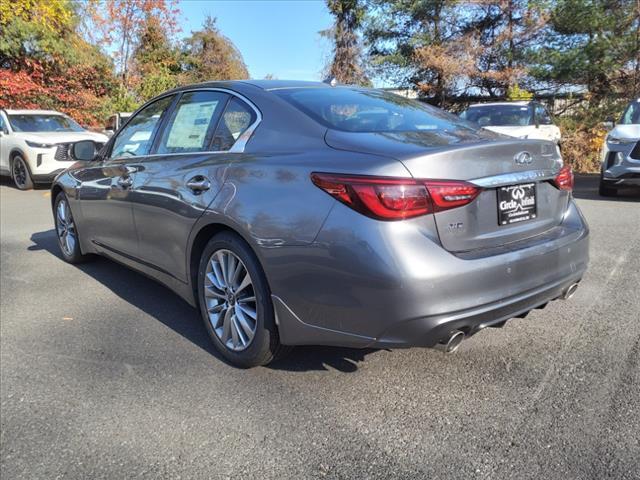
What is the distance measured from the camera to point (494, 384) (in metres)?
2.89

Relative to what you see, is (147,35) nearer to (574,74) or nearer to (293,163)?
(574,74)

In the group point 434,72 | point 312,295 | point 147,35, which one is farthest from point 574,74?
point 147,35

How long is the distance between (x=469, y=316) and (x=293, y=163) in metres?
1.10

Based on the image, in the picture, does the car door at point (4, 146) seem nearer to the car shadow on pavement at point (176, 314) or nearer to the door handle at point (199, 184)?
the car shadow on pavement at point (176, 314)

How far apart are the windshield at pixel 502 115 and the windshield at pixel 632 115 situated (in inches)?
78.0

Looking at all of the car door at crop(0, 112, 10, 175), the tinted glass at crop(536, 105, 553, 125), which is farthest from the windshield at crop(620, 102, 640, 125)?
the car door at crop(0, 112, 10, 175)

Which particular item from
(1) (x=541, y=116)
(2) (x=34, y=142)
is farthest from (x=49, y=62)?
(1) (x=541, y=116)

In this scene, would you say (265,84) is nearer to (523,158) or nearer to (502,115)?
(523,158)

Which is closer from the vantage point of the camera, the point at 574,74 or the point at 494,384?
the point at 494,384

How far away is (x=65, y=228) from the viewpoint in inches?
218

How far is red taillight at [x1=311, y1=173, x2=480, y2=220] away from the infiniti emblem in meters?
0.43

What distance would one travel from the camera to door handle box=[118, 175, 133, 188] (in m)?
4.01

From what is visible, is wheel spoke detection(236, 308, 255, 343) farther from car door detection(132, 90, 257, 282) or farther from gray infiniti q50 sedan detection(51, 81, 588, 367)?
car door detection(132, 90, 257, 282)

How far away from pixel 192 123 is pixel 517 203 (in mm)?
2119
